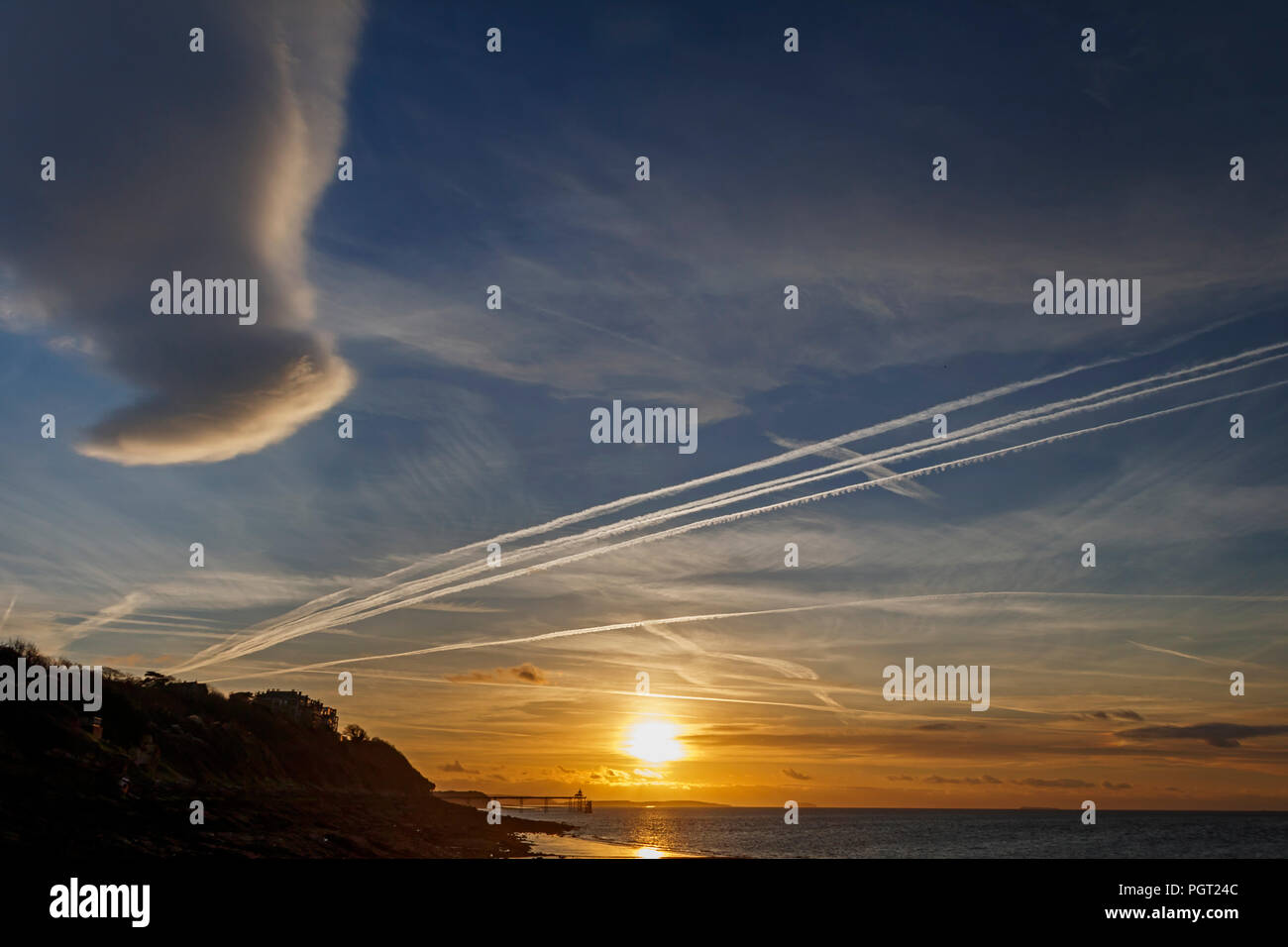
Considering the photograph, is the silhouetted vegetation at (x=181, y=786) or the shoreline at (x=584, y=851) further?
the shoreline at (x=584, y=851)

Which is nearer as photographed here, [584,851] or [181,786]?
[181,786]

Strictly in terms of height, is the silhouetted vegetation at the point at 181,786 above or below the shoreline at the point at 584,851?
above

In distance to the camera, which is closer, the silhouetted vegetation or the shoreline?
the silhouetted vegetation

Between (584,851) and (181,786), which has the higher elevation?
(181,786)

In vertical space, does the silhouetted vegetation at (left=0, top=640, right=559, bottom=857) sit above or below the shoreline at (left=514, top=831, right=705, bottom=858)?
above

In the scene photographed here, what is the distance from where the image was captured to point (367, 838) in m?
51.1
